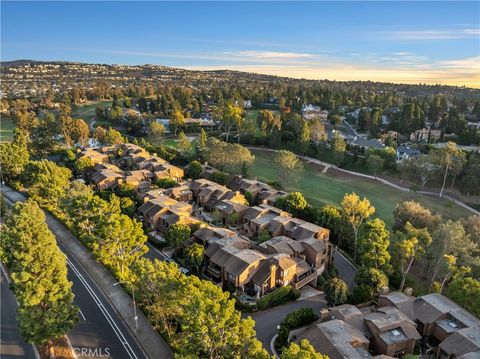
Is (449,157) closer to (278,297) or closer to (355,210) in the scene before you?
(355,210)

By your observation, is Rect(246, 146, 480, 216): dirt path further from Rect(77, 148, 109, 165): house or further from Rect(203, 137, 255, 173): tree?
Rect(77, 148, 109, 165): house

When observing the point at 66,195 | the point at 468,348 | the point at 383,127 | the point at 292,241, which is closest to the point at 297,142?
the point at 383,127

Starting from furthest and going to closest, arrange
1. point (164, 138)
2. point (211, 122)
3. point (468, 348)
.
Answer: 1. point (211, 122)
2. point (164, 138)
3. point (468, 348)

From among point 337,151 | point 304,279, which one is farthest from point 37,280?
point 337,151

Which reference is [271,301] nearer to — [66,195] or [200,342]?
[200,342]

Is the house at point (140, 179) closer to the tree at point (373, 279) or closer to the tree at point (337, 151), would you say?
the tree at point (373, 279)

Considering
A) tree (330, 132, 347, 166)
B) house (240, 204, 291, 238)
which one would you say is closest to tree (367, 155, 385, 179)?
tree (330, 132, 347, 166)
